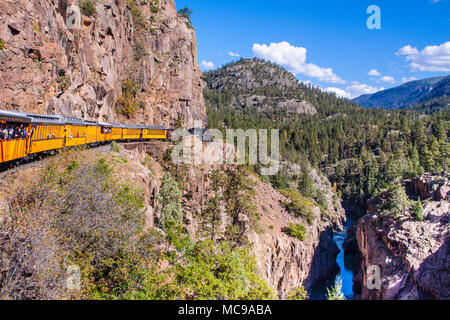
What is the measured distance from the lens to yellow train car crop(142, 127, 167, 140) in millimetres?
42188

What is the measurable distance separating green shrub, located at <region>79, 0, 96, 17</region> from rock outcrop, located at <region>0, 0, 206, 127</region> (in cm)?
51

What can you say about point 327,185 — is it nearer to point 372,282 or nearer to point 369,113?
point 372,282

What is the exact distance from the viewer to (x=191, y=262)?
1513 cm

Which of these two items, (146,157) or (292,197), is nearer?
(146,157)

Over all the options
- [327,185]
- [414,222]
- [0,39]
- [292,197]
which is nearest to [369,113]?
[327,185]

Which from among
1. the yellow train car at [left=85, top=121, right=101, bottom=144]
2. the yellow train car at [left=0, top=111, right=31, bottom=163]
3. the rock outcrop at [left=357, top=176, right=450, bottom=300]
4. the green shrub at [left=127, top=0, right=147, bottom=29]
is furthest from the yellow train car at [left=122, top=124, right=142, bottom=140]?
the rock outcrop at [left=357, top=176, right=450, bottom=300]

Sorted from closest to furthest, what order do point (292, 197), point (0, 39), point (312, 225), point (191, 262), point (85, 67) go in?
1. point (191, 262)
2. point (0, 39)
3. point (85, 67)
4. point (312, 225)
5. point (292, 197)

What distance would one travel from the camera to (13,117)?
1552cm

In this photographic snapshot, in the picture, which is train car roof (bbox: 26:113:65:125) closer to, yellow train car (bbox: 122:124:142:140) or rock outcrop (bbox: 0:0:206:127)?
rock outcrop (bbox: 0:0:206:127)

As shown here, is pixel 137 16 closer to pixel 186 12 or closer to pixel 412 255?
pixel 186 12

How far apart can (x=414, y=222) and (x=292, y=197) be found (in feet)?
82.4

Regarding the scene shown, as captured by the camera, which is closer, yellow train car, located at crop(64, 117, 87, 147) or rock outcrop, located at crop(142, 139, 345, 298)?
yellow train car, located at crop(64, 117, 87, 147)

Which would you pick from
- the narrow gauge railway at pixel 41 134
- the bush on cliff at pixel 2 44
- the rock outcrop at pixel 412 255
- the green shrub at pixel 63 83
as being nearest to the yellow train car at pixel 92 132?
the narrow gauge railway at pixel 41 134

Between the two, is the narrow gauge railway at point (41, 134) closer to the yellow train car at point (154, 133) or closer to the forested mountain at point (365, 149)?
the yellow train car at point (154, 133)
